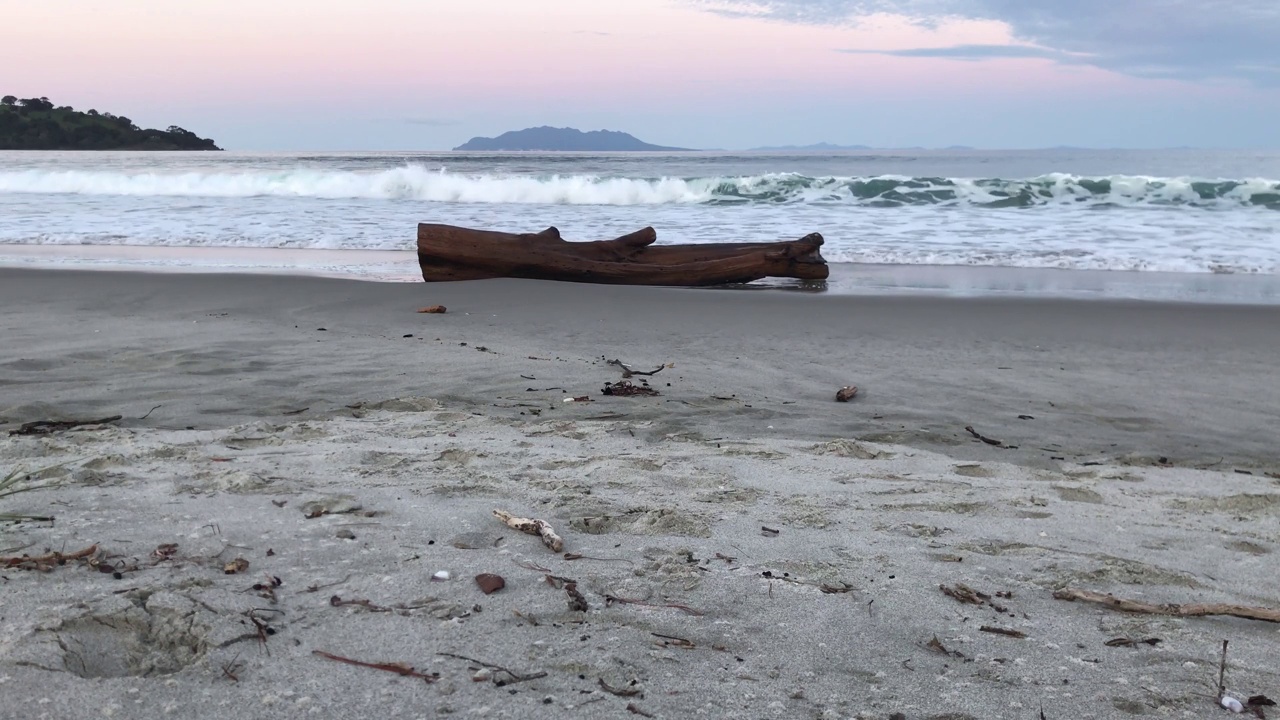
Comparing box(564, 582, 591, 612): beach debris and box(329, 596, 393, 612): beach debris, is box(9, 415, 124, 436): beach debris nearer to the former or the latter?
box(329, 596, 393, 612): beach debris

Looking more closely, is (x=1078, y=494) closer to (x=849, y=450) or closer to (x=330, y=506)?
(x=849, y=450)

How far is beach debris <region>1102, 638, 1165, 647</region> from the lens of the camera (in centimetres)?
168

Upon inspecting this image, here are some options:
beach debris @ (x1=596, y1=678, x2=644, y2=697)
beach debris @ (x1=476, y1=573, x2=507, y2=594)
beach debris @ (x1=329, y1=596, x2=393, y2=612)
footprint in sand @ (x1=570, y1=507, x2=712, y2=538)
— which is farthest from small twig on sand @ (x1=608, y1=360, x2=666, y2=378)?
beach debris @ (x1=596, y1=678, x2=644, y2=697)

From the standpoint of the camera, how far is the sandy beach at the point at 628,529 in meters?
1.49

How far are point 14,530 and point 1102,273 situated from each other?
28.4 ft

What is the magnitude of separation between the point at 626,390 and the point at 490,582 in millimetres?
2102

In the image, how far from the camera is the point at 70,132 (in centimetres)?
6259

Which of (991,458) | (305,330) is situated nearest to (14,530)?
(991,458)

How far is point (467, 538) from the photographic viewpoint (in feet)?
6.86

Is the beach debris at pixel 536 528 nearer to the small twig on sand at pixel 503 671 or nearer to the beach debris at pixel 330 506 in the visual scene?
the beach debris at pixel 330 506

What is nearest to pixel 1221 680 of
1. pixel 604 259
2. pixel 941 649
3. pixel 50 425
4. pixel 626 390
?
pixel 941 649

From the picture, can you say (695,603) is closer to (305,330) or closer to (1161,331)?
(305,330)

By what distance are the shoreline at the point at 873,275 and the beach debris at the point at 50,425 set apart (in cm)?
426

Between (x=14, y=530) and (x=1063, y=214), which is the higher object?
(x=1063, y=214)
